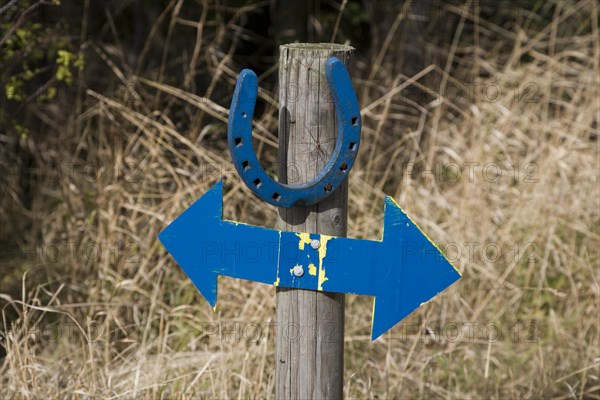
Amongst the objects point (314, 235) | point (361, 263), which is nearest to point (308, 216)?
point (314, 235)

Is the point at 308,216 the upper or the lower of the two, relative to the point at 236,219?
upper

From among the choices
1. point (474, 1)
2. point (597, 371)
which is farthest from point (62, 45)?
point (474, 1)

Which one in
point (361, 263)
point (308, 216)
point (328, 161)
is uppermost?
point (328, 161)

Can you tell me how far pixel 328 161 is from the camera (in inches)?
77.9

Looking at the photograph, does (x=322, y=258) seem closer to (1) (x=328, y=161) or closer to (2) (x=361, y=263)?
(2) (x=361, y=263)

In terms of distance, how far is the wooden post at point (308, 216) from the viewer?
77.6 inches

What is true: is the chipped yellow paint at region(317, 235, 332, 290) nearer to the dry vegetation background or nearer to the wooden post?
the wooden post

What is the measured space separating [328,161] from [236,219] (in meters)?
1.86

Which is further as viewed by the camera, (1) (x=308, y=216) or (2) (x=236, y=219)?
(2) (x=236, y=219)

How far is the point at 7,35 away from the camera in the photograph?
343cm

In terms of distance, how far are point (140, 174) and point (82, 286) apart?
57 centimetres

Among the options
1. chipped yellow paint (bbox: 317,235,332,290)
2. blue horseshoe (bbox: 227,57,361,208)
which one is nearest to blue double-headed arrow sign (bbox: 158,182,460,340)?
chipped yellow paint (bbox: 317,235,332,290)

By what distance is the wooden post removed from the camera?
1.97m

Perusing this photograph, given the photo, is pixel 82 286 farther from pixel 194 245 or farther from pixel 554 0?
pixel 554 0
